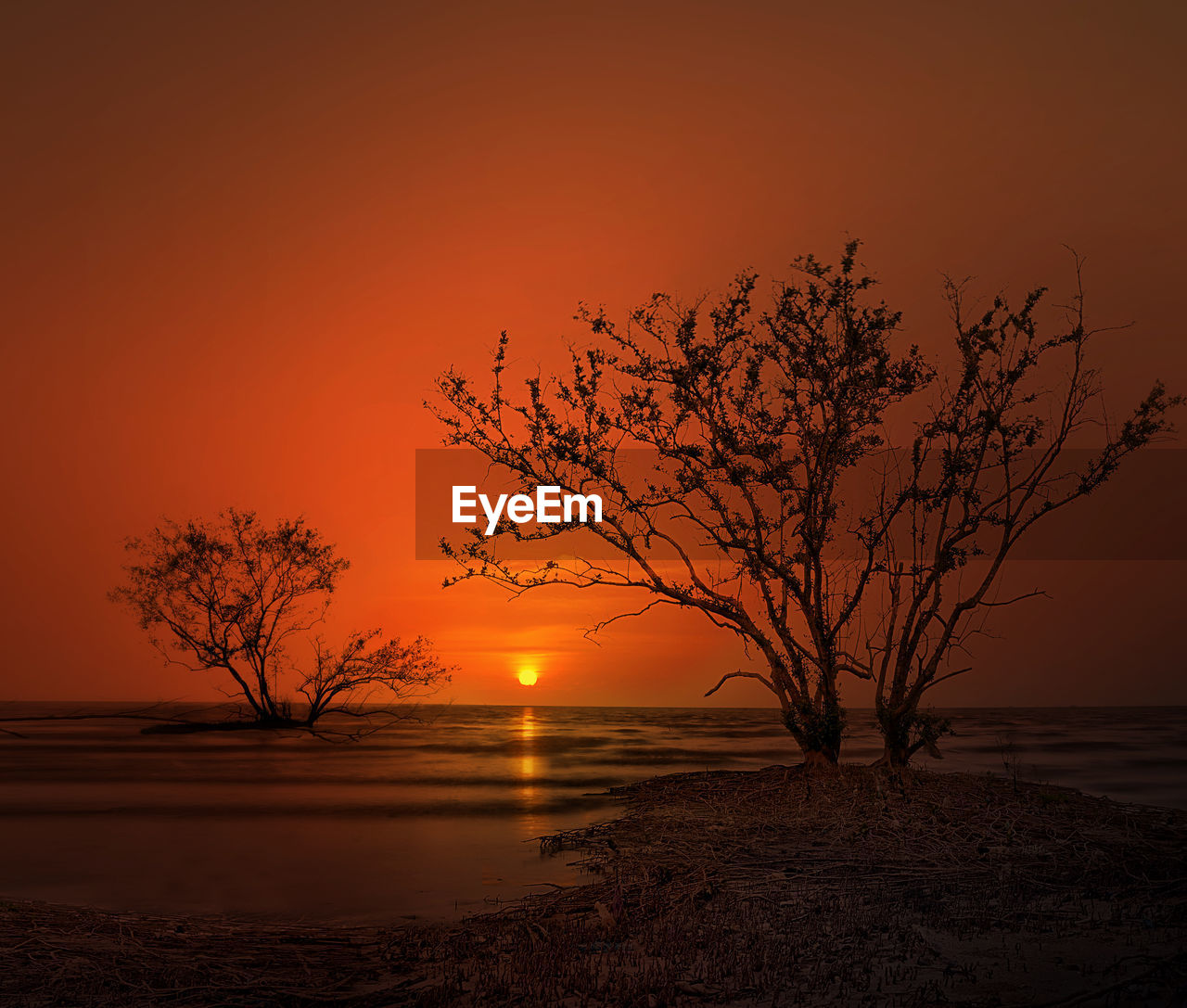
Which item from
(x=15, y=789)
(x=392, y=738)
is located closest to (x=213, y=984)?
(x=15, y=789)

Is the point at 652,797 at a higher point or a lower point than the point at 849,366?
lower

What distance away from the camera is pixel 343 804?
19.4m

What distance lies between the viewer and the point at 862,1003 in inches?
224

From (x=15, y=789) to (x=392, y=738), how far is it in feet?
61.0

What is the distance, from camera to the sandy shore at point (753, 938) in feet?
19.9

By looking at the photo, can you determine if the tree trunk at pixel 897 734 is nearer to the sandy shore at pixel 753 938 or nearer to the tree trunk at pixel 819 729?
the tree trunk at pixel 819 729

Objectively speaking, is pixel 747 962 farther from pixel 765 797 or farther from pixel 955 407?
pixel 955 407

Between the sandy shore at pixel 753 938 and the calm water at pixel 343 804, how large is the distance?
210cm

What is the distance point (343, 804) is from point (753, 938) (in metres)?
14.0

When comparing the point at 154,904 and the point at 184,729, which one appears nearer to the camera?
the point at 154,904

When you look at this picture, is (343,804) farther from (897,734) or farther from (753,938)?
(753,938)

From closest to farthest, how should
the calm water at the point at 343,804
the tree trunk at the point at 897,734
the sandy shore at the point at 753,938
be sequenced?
the sandy shore at the point at 753,938
the calm water at the point at 343,804
the tree trunk at the point at 897,734

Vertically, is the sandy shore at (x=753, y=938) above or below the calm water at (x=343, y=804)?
above

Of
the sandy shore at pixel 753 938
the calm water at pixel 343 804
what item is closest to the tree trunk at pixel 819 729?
the sandy shore at pixel 753 938
